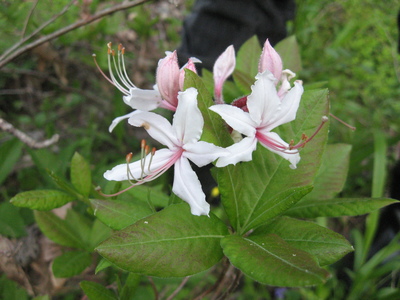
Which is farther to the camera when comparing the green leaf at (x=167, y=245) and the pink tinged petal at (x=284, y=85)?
the pink tinged petal at (x=284, y=85)

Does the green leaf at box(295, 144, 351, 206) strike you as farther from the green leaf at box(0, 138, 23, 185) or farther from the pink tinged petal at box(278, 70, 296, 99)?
the green leaf at box(0, 138, 23, 185)

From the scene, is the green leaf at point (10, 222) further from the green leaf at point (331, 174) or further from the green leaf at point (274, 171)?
the green leaf at point (331, 174)

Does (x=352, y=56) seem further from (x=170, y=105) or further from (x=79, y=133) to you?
(x=170, y=105)

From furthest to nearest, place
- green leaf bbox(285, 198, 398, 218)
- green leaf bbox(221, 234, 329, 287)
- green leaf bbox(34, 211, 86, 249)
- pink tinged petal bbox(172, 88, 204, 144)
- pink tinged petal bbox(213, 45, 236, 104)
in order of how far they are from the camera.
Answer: green leaf bbox(34, 211, 86, 249), pink tinged petal bbox(213, 45, 236, 104), green leaf bbox(285, 198, 398, 218), pink tinged petal bbox(172, 88, 204, 144), green leaf bbox(221, 234, 329, 287)

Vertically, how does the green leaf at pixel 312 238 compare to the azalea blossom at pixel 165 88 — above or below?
below

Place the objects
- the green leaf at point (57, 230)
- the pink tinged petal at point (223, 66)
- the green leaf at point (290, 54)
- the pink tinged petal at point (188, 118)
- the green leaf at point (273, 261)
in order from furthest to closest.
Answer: the green leaf at point (290, 54)
the green leaf at point (57, 230)
the pink tinged petal at point (223, 66)
the pink tinged petal at point (188, 118)
the green leaf at point (273, 261)

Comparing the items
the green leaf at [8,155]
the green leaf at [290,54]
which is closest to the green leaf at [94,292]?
the green leaf at [8,155]

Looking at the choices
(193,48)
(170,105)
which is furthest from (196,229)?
(193,48)

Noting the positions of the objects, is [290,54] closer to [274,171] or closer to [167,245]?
[274,171]

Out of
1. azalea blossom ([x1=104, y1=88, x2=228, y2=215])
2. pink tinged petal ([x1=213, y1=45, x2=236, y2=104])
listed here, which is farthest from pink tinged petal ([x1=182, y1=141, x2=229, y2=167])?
pink tinged petal ([x1=213, y1=45, x2=236, y2=104])
